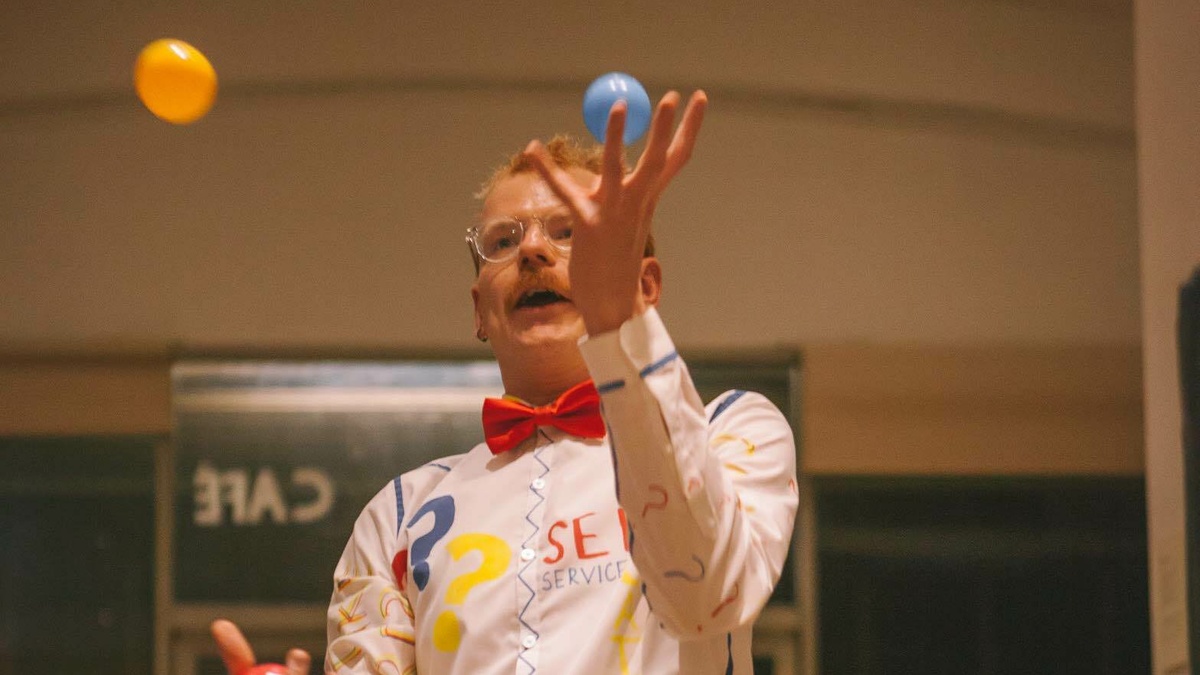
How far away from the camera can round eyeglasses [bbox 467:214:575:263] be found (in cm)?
164

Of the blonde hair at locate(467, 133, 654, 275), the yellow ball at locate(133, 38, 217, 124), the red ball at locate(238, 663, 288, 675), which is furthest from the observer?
the yellow ball at locate(133, 38, 217, 124)

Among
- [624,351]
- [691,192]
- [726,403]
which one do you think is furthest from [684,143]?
[691,192]

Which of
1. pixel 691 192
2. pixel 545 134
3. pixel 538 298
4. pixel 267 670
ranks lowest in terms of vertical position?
pixel 267 670

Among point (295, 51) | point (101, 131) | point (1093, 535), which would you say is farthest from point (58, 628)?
point (1093, 535)

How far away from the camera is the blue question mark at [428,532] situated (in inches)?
59.5

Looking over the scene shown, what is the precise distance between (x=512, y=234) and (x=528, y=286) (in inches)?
2.8

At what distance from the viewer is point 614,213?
45.2 inches

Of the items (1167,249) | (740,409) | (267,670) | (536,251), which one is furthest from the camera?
(1167,249)

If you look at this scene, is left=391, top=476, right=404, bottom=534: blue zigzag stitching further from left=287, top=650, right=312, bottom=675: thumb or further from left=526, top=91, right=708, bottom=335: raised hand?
left=526, top=91, right=708, bottom=335: raised hand

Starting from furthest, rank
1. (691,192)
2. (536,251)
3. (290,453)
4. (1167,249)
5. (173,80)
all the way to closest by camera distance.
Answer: (691,192)
(290,453)
(1167,249)
(173,80)
(536,251)

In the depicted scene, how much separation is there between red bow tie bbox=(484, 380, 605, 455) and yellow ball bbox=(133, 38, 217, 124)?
81cm

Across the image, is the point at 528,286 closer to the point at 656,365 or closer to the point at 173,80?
the point at 656,365

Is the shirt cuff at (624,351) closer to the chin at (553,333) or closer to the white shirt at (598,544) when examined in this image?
the white shirt at (598,544)

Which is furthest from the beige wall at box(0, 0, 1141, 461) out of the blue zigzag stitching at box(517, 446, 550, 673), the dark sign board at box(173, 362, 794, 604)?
the blue zigzag stitching at box(517, 446, 550, 673)
